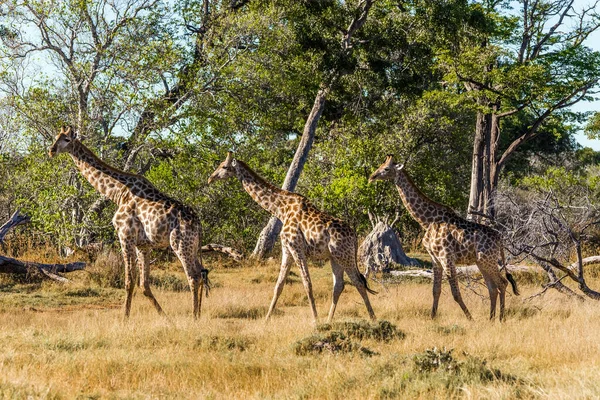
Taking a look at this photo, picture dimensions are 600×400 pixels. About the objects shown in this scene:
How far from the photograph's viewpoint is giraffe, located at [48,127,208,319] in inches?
448

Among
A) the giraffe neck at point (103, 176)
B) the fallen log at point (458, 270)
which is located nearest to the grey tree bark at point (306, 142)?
the fallen log at point (458, 270)

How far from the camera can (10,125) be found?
21.1 meters

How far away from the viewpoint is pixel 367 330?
1009 centimetres

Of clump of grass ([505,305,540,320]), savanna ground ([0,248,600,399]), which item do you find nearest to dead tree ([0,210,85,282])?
savanna ground ([0,248,600,399])

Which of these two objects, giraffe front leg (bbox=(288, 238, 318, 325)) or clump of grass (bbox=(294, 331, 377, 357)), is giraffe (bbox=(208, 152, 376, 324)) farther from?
clump of grass (bbox=(294, 331, 377, 357))

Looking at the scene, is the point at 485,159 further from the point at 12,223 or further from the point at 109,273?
the point at 12,223

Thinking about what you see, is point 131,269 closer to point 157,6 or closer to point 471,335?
point 471,335

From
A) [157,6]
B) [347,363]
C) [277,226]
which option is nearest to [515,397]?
[347,363]

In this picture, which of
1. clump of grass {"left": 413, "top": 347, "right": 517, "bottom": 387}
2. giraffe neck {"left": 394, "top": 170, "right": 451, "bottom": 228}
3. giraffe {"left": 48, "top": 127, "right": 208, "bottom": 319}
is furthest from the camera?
giraffe neck {"left": 394, "top": 170, "right": 451, "bottom": 228}

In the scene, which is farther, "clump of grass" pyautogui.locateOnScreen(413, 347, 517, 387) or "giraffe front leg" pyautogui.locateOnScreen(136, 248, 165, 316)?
"giraffe front leg" pyautogui.locateOnScreen(136, 248, 165, 316)

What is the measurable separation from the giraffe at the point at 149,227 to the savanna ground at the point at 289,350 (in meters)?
0.66

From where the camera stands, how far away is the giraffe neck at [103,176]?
1200cm

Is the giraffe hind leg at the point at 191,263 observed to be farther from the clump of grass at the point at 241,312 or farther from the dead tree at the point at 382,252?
the dead tree at the point at 382,252

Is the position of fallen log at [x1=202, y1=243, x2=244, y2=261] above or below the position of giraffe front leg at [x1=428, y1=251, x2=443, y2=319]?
above
